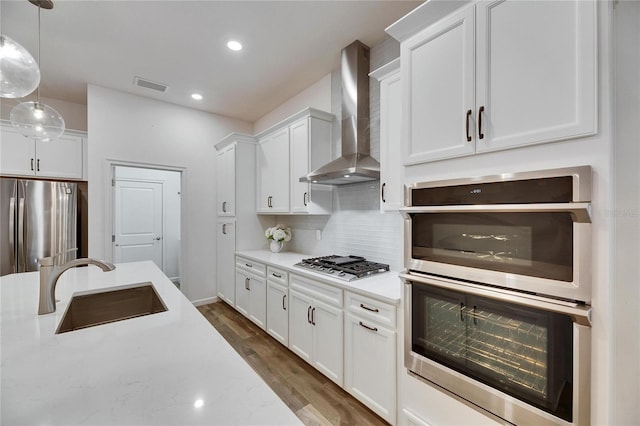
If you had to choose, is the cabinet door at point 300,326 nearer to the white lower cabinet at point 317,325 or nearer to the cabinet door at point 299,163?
the white lower cabinet at point 317,325

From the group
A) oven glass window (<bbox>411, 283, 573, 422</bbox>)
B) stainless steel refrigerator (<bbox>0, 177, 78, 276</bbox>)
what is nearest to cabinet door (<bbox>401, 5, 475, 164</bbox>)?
oven glass window (<bbox>411, 283, 573, 422</bbox>)

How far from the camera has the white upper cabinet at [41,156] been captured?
3240 millimetres

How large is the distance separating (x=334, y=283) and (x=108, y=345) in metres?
1.45

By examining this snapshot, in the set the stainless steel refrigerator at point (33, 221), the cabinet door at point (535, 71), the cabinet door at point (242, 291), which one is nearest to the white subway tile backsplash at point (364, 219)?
the cabinet door at point (242, 291)

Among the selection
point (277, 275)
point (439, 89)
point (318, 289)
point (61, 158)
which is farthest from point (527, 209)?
point (61, 158)

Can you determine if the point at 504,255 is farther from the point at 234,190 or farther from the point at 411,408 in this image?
the point at 234,190

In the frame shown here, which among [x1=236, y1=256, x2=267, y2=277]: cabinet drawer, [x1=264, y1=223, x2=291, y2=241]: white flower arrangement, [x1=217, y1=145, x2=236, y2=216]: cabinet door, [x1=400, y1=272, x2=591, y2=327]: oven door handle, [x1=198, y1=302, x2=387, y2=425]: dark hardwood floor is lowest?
[x1=198, y1=302, x2=387, y2=425]: dark hardwood floor

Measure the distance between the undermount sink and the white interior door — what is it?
12.7 feet

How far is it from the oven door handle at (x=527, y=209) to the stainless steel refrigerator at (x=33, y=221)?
3.91 meters

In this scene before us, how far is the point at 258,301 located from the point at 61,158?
3.17 meters

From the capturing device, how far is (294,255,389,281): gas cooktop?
87.4 inches

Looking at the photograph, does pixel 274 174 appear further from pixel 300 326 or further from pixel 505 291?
pixel 505 291

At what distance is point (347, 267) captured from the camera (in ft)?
Result: 7.82

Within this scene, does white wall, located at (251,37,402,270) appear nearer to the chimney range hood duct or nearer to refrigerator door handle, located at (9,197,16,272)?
the chimney range hood duct
